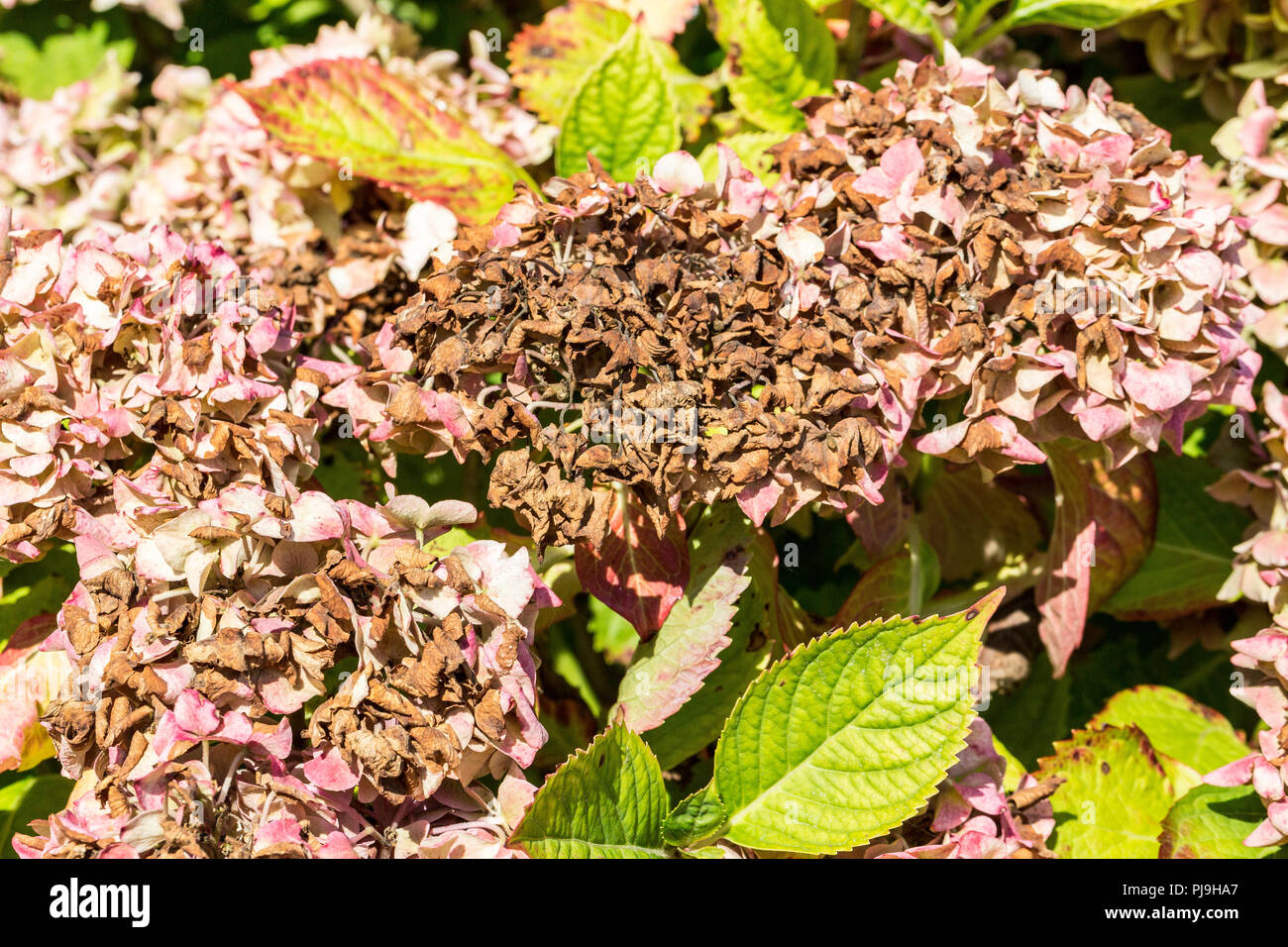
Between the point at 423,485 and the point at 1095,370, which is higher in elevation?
the point at 1095,370

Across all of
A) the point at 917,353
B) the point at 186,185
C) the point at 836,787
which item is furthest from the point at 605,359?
the point at 186,185

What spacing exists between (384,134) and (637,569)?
536mm

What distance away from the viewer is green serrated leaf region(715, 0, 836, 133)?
3.82 ft

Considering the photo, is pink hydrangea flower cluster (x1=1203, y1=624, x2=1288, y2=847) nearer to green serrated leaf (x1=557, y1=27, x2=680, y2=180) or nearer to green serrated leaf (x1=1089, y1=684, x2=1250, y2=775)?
green serrated leaf (x1=1089, y1=684, x2=1250, y2=775)

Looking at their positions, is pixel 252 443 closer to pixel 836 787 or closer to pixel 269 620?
pixel 269 620

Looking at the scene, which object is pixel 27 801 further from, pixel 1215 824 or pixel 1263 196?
pixel 1263 196

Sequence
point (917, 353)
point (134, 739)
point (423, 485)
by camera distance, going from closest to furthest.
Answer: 1. point (134, 739)
2. point (917, 353)
3. point (423, 485)

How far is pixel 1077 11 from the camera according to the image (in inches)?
45.2

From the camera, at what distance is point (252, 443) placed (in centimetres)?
82

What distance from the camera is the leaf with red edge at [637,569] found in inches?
34.1

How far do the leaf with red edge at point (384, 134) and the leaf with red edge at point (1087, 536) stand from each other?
0.59 meters

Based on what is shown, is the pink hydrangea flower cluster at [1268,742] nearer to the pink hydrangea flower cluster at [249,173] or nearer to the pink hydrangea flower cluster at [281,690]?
the pink hydrangea flower cluster at [281,690]

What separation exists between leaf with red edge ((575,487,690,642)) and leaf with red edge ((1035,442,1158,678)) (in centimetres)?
36
